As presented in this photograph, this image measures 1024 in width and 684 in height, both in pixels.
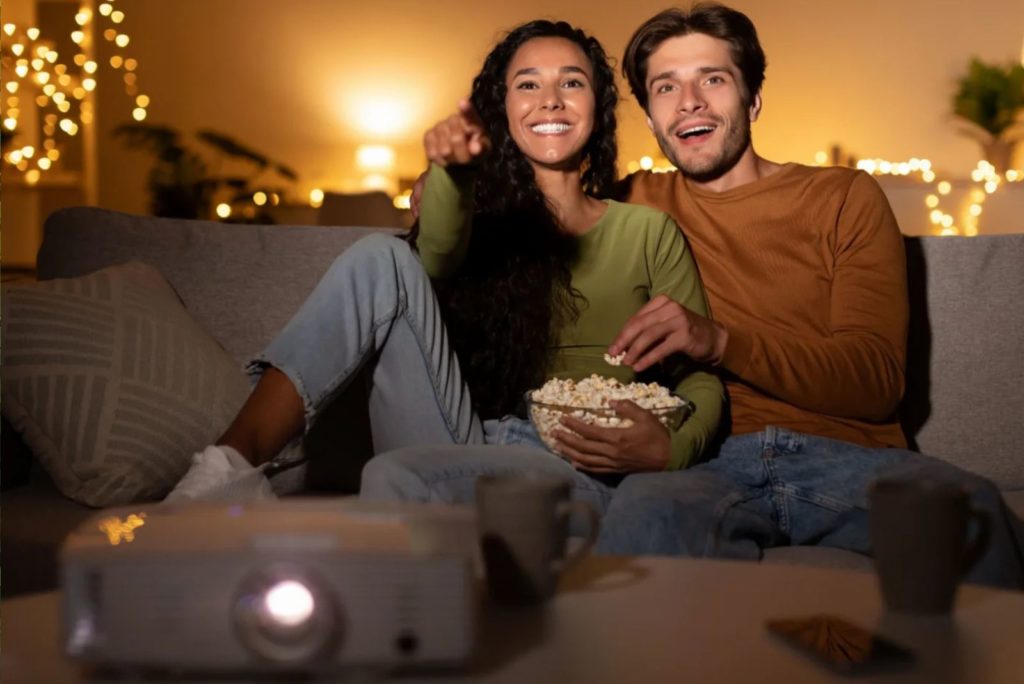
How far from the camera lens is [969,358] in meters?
1.90

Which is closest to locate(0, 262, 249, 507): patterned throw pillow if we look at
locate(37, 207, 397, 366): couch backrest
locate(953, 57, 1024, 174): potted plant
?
locate(37, 207, 397, 366): couch backrest

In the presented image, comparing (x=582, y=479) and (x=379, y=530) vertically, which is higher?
(x=379, y=530)

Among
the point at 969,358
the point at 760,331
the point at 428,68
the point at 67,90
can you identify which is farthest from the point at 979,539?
the point at 67,90

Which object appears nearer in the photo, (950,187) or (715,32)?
(715,32)

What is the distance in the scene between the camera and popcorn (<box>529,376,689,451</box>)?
4.89 ft

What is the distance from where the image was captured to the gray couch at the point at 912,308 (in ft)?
6.18

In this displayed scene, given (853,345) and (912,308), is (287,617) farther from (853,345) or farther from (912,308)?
(912,308)

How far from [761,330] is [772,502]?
0.30 meters

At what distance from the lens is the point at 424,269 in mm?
1658

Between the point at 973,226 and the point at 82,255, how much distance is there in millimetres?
4813

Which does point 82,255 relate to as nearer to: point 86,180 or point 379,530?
point 379,530

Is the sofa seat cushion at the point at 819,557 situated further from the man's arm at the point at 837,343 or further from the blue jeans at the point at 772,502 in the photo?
the man's arm at the point at 837,343

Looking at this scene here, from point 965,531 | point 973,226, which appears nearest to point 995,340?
point 965,531

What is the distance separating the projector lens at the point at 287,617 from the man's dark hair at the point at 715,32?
1.39 meters
